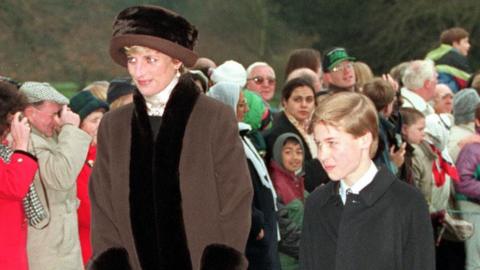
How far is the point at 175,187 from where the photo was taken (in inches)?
195

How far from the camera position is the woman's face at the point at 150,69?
16.4ft

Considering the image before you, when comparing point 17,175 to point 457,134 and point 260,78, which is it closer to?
point 260,78

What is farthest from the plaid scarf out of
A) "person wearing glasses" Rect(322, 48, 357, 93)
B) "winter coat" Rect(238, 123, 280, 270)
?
"person wearing glasses" Rect(322, 48, 357, 93)

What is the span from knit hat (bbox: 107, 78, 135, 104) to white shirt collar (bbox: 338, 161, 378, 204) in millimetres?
2849

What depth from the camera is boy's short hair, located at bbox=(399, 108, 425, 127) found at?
9.39 meters

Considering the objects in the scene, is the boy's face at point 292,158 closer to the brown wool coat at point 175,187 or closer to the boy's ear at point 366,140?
the brown wool coat at point 175,187

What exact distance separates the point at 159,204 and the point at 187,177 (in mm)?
159

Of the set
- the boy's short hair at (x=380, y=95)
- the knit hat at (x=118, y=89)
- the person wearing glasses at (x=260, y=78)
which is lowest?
the knit hat at (x=118, y=89)

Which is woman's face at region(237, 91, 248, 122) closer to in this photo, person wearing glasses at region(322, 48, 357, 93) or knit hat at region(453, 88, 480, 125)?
person wearing glasses at region(322, 48, 357, 93)

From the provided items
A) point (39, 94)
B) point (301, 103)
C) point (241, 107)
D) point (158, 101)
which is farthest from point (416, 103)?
point (158, 101)

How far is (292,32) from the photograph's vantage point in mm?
11219

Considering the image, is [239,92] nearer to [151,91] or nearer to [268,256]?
[268,256]

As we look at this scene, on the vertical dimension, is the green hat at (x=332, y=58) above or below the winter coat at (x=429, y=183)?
above

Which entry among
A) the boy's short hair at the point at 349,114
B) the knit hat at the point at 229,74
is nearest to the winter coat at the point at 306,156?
the knit hat at the point at 229,74
